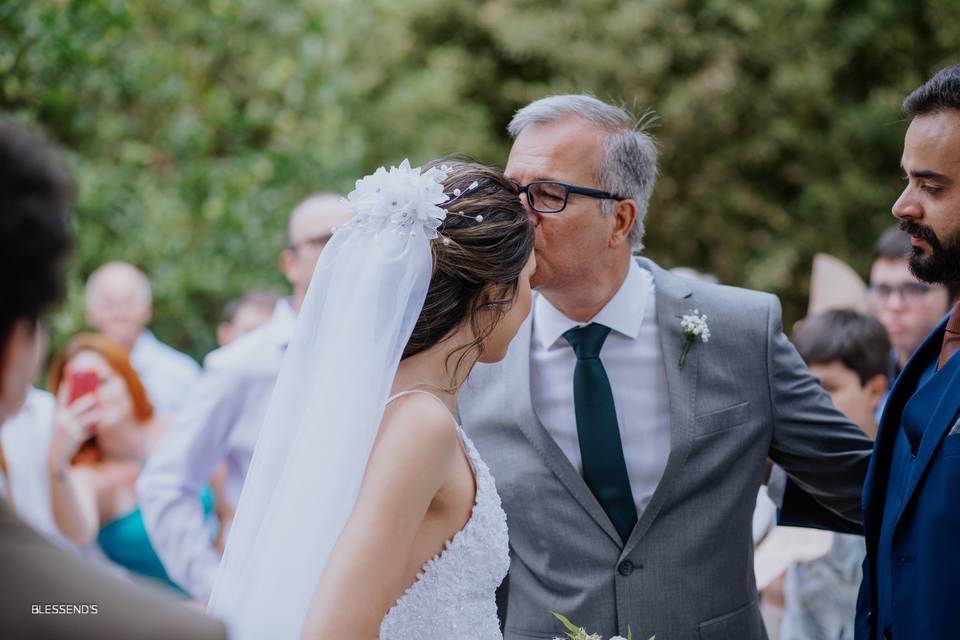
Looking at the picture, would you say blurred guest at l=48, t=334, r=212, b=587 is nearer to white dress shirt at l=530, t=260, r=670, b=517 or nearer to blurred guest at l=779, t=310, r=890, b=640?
white dress shirt at l=530, t=260, r=670, b=517

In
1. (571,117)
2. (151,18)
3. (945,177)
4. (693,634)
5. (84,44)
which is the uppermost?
(151,18)

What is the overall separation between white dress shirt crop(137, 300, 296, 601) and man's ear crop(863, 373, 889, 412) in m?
2.64

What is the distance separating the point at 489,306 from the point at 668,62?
35.0ft

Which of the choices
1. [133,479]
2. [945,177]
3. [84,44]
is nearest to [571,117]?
[945,177]

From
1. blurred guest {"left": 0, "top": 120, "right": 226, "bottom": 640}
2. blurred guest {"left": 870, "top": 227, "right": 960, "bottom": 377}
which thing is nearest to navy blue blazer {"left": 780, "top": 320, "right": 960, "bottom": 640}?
blurred guest {"left": 0, "top": 120, "right": 226, "bottom": 640}

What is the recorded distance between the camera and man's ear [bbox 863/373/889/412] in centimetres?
457

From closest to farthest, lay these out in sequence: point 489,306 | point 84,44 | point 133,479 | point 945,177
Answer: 1. point 489,306
2. point 945,177
3. point 133,479
4. point 84,44

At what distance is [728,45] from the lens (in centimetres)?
1267

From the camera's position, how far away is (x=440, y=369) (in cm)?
268

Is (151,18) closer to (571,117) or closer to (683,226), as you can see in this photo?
(683,226)

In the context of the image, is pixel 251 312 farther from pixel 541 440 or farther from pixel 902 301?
pixel 541 440

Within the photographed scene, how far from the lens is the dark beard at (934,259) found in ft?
9.64

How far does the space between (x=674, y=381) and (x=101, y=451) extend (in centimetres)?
369

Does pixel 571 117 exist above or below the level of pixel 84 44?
below
